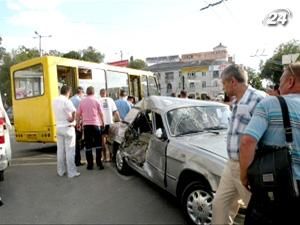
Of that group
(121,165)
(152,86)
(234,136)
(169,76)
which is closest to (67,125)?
(121,165)

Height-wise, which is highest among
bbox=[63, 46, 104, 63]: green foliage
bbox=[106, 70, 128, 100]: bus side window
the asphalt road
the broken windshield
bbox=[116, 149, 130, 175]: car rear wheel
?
bbox=[63, 46, 104, 63]: green foliage

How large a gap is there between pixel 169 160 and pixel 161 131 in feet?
1.89

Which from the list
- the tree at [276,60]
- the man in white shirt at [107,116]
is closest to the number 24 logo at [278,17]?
the man in white shirt at [107,116]

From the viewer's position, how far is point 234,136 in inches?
148

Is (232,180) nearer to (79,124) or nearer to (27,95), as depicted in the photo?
(79,124)

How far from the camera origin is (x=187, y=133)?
5859mm

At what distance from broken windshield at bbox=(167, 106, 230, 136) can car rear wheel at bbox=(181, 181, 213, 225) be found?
1.16 metres

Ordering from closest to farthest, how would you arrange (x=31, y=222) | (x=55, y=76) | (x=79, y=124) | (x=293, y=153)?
(x=293, y=153), (x=31, y=222), (x=79, y=124), (x=55, y=76)

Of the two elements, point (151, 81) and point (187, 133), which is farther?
point (151, 81)

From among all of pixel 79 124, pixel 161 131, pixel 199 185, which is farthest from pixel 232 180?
pixel 79 124

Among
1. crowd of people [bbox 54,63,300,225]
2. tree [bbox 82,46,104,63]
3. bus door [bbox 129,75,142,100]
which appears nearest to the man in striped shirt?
crowd of people [bbox 54,63,300,225]

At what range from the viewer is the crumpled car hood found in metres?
4.79

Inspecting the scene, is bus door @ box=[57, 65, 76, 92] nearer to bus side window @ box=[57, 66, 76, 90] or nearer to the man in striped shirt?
bus side window @ box=[57, 66, 76, 90]

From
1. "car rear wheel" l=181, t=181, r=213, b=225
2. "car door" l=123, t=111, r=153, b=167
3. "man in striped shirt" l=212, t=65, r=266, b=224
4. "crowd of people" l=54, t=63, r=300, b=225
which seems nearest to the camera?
"crowd of people" l=54, t=63, r=300, b=225
